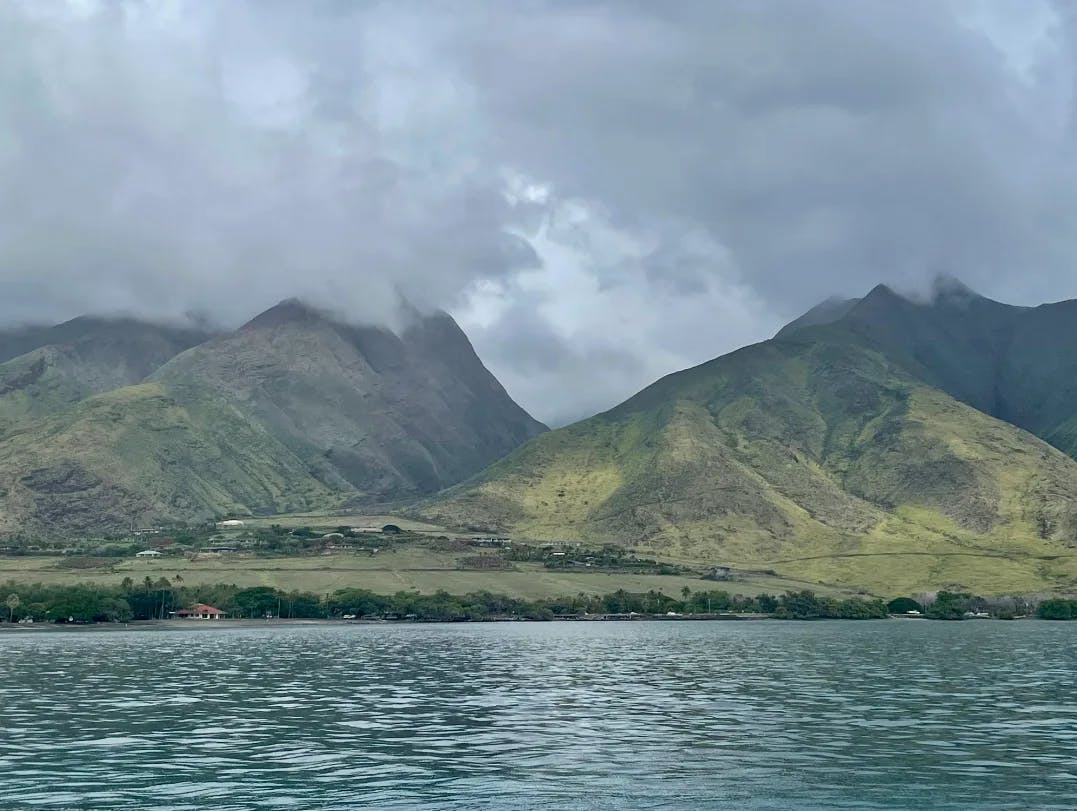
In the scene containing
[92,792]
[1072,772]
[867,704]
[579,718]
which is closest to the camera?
[92,792]

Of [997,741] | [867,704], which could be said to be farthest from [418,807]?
[867,704]

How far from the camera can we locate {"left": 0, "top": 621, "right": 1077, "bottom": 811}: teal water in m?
58.2

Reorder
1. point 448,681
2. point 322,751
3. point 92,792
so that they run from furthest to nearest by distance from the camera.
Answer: point 448,681 → point 322,751 → point 92,792

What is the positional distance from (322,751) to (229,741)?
8519 mm

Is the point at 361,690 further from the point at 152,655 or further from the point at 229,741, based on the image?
the point at 152,655

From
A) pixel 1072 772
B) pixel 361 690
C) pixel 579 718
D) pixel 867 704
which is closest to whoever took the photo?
pixel 1072 772

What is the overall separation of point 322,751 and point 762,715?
38.0 m

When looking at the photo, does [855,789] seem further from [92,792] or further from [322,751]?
[92,792]

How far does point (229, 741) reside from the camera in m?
77.4

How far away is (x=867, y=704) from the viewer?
330 feet

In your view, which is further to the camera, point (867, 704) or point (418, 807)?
point (867, 704)

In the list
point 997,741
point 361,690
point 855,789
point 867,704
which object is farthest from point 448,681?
point 855,789

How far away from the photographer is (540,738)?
78750mm

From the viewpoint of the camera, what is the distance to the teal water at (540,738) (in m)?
58.2
